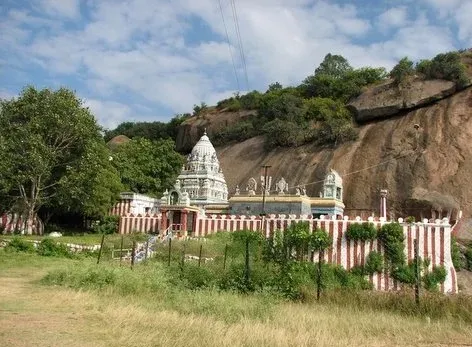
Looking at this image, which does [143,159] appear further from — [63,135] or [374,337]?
[374,337]

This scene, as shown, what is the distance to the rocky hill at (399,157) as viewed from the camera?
115 ft

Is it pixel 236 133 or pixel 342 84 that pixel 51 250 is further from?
pixel 342 84

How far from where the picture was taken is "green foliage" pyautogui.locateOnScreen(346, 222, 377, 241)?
1048 inches

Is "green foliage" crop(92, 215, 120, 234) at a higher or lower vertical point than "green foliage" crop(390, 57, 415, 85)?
lower

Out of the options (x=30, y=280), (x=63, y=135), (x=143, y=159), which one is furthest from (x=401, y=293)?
(x=143, y=159)

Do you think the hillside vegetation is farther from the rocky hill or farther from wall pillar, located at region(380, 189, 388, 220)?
wall pillar, located at region(380, 189, 388, 220)

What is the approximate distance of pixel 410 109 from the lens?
42.2 metres

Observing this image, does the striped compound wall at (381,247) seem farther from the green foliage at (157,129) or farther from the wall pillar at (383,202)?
the green foliage at (157,129)

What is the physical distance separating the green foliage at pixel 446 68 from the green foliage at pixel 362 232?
68.3 feet

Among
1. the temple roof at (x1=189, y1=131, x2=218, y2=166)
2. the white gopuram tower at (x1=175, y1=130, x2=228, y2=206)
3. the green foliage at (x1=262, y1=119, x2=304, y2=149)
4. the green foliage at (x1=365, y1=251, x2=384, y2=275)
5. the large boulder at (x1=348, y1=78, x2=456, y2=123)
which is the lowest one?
the green foliage at (x1=365, y1=251, x2=384, y2=275)

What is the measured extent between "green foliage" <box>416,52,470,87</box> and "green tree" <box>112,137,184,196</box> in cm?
2301

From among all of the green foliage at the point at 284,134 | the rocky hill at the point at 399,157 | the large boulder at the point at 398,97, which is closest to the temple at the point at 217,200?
the rocky hill at the point at 399,157

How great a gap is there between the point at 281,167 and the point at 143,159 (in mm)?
12718

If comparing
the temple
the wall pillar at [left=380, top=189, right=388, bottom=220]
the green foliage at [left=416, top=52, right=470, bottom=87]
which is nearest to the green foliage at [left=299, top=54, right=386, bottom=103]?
the green foliage at [left=416, top=52, right=470, bottom=87]
